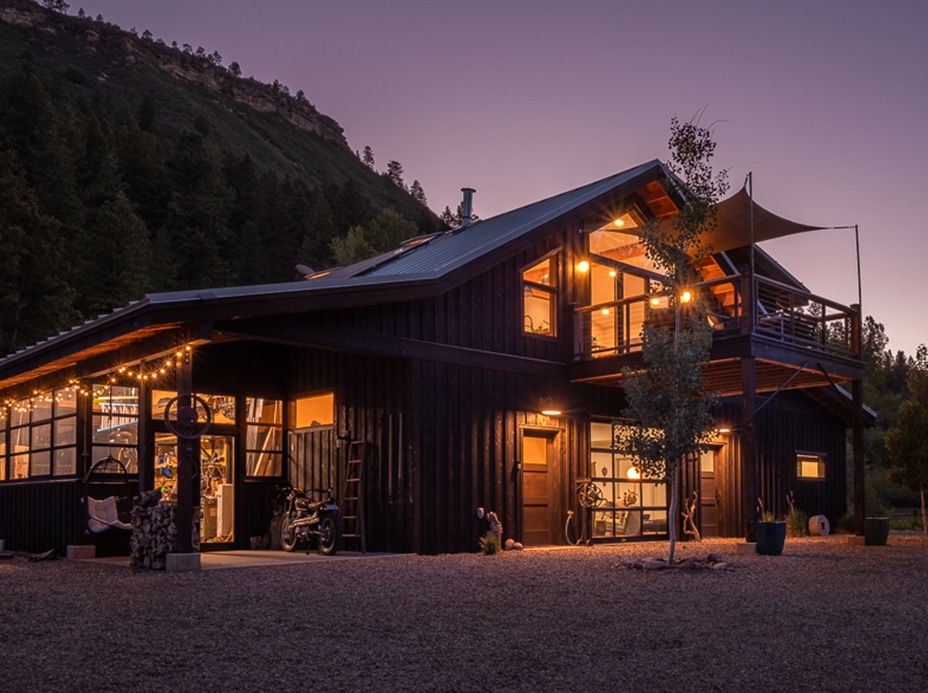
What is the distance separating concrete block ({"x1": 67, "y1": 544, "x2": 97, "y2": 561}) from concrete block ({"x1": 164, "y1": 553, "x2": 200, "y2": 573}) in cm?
348

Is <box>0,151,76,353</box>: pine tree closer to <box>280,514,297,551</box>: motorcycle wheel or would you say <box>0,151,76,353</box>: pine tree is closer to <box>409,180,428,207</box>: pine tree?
<box>280,514,297,551</box>: motorcycle wheel

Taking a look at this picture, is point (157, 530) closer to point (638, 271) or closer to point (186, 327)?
point (186, 327)

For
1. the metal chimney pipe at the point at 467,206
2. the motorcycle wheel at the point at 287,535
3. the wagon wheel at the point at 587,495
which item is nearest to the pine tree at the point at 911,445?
the wagon wheel at the point at 587,495

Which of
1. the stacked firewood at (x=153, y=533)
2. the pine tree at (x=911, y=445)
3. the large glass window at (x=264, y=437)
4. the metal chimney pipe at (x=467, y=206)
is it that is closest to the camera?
the stacked firewood at (x=153, y=533)

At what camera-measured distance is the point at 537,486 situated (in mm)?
16172

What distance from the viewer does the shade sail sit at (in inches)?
645

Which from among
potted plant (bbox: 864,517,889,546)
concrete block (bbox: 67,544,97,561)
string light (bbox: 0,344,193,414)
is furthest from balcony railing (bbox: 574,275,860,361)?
concrete block (bbox: 67,544,97,561)

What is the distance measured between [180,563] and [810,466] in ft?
49.4

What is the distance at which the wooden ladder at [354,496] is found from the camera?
46.9ft

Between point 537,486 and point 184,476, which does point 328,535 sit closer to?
point 184,476

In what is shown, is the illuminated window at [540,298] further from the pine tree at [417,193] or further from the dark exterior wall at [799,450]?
the pine tree at [417,193]


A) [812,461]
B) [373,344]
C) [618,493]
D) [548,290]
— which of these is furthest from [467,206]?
[812,461]

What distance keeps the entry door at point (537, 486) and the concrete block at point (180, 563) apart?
603 centimetres

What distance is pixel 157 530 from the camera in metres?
11.8
